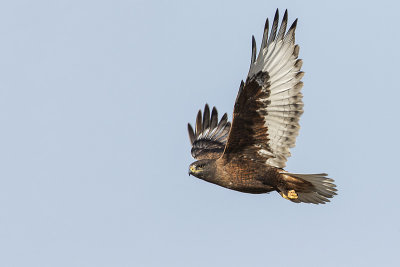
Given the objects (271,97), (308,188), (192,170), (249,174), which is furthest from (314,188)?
(192,170)

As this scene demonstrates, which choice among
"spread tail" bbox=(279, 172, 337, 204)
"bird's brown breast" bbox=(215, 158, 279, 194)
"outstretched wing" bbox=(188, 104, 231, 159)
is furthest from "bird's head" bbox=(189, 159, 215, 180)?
"outstretched wing" bbox=(188, 104, 231, 159)

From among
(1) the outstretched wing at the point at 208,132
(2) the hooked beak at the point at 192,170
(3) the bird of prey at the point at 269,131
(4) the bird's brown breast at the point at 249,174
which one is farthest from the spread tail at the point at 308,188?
(1) the outstretched wing at the point at 208,132

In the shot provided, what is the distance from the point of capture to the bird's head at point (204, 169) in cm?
1327

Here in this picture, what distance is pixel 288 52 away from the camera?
12.5m

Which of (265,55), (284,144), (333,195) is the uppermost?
(265,55)

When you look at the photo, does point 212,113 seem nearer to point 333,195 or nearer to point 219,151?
point 219,151

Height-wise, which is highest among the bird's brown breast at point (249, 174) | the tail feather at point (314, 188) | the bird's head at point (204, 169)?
the bird's head at point (204, 169)

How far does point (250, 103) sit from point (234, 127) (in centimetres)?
44

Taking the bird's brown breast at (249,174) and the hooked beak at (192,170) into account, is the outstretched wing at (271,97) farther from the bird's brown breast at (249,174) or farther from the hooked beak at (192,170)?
the hooked beak at (192,170)

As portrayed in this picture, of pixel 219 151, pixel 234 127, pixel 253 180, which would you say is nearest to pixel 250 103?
pixel 234 127

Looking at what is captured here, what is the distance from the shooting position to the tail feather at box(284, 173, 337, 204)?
12.8 meters

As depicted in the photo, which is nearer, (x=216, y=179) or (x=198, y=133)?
(x=216, y=179)

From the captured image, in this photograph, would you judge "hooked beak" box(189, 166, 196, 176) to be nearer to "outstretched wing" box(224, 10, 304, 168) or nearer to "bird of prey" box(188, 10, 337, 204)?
"bird of prey" box(188, 10, 337, 204)

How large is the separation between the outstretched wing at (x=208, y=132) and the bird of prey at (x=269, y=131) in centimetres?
231
